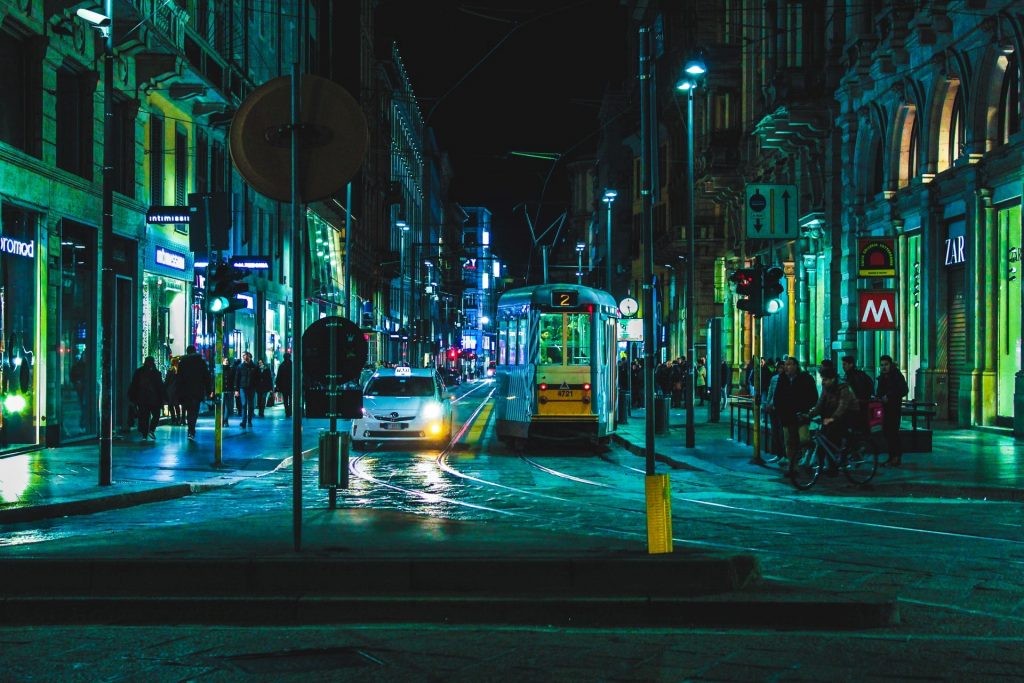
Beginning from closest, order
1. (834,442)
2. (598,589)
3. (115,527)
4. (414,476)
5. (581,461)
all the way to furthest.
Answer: (598,589) → (115,527) → (834,442) → (414,476) → (581,461)

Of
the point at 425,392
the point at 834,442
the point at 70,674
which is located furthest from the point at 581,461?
the point at 70,674

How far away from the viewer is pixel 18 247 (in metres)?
22.4

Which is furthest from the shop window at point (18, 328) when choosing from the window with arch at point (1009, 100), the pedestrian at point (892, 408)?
the window with arch at point (1009, 100)

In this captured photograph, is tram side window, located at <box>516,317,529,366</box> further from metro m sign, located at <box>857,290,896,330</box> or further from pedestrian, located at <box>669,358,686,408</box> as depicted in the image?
pedestrian, located at <box>669,358,686,408</box>

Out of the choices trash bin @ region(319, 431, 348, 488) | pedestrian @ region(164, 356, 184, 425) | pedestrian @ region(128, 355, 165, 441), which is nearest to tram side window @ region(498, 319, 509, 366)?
pedestrian @ region(128, 355, 165, 441)

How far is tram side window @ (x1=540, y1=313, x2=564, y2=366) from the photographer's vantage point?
995 inches

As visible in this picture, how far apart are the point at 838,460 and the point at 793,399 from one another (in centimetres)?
179

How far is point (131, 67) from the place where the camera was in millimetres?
28281

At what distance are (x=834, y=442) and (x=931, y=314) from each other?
13.2 meters

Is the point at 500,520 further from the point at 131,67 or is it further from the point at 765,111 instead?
the point at 765,111

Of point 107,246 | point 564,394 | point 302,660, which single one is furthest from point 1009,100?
point 302,660

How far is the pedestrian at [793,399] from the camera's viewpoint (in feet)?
65.3

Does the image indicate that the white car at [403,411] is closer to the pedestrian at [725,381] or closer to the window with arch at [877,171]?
the window with arch at [877,171]

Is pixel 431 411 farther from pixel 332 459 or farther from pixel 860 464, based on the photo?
pixel 332 459
